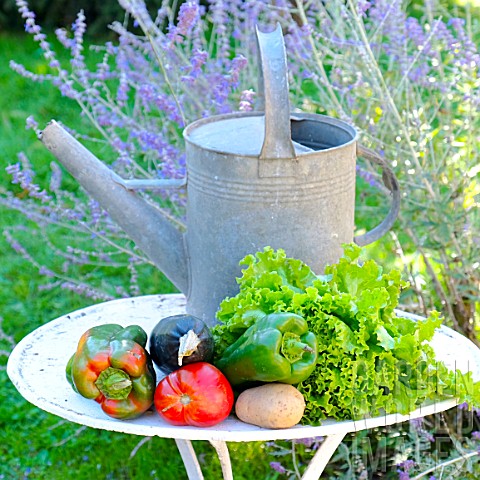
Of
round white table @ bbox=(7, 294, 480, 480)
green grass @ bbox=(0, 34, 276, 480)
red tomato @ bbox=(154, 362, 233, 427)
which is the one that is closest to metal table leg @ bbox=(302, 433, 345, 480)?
round white table @ bbox=(7, 294, 480, 480)

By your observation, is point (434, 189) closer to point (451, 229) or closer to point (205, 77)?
point (451, 229)

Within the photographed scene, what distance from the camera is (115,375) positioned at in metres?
1.57

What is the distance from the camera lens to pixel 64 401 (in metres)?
1.65

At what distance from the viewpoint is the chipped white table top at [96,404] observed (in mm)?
1532

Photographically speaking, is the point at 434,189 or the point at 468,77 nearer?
the point at 468,77

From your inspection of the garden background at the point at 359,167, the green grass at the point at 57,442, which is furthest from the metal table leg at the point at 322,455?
the green grass at the point at 57,442

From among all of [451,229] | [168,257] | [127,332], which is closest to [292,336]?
[127,332]

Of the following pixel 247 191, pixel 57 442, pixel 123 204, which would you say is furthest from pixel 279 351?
pixel 57 442

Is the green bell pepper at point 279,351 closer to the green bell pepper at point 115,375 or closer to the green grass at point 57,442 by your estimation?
the green bell pepper at point 115,375

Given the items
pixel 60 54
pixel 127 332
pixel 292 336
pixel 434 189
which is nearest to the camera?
pixel 292 336

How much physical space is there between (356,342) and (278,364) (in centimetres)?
17

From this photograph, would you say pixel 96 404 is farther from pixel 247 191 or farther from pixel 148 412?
pixel 247 191

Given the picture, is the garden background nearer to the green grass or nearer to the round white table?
the green grass

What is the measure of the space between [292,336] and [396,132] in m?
1.54
